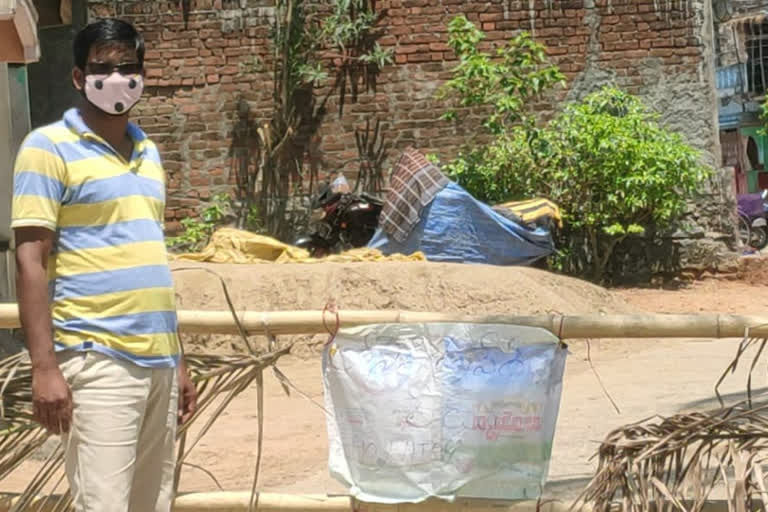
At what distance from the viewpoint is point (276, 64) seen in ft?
42.0

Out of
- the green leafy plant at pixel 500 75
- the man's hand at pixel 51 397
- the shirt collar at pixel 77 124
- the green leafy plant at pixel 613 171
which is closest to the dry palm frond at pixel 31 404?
the man's hand at pixel 51 397

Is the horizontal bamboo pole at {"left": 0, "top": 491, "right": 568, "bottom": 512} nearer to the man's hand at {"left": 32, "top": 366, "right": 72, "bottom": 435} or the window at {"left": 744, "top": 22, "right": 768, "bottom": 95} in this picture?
the man's hand at {"left": 32, "top": 366, "right": 72, "bottom": 435}

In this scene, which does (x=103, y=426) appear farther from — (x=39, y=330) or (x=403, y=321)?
(x=403, y=321)

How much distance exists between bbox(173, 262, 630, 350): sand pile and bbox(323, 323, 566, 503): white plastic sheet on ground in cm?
566

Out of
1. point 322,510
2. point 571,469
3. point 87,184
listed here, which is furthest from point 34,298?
point 571,469

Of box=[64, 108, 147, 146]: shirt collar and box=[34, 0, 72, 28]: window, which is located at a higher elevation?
box=[34, 0, 72, 28]: window

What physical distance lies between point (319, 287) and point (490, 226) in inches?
88.3

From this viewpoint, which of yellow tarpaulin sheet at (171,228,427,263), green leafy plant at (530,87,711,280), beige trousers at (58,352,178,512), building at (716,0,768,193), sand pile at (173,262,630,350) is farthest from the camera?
building at (716,0,768,193)

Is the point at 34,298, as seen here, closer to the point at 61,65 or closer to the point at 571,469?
the point at 571,469

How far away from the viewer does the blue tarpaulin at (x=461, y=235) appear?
1099 cm

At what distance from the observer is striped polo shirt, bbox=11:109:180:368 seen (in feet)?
9.45

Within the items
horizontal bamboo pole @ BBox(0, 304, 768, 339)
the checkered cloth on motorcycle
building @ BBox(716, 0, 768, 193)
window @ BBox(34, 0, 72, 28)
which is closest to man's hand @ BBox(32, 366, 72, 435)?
horizontal bamboo pole @ BBox(0, 304, 768, 339)

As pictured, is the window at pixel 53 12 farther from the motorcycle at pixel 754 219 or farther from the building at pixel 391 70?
the motorcycle at pixel 754 219

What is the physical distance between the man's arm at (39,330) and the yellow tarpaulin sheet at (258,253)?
24.9 feet
